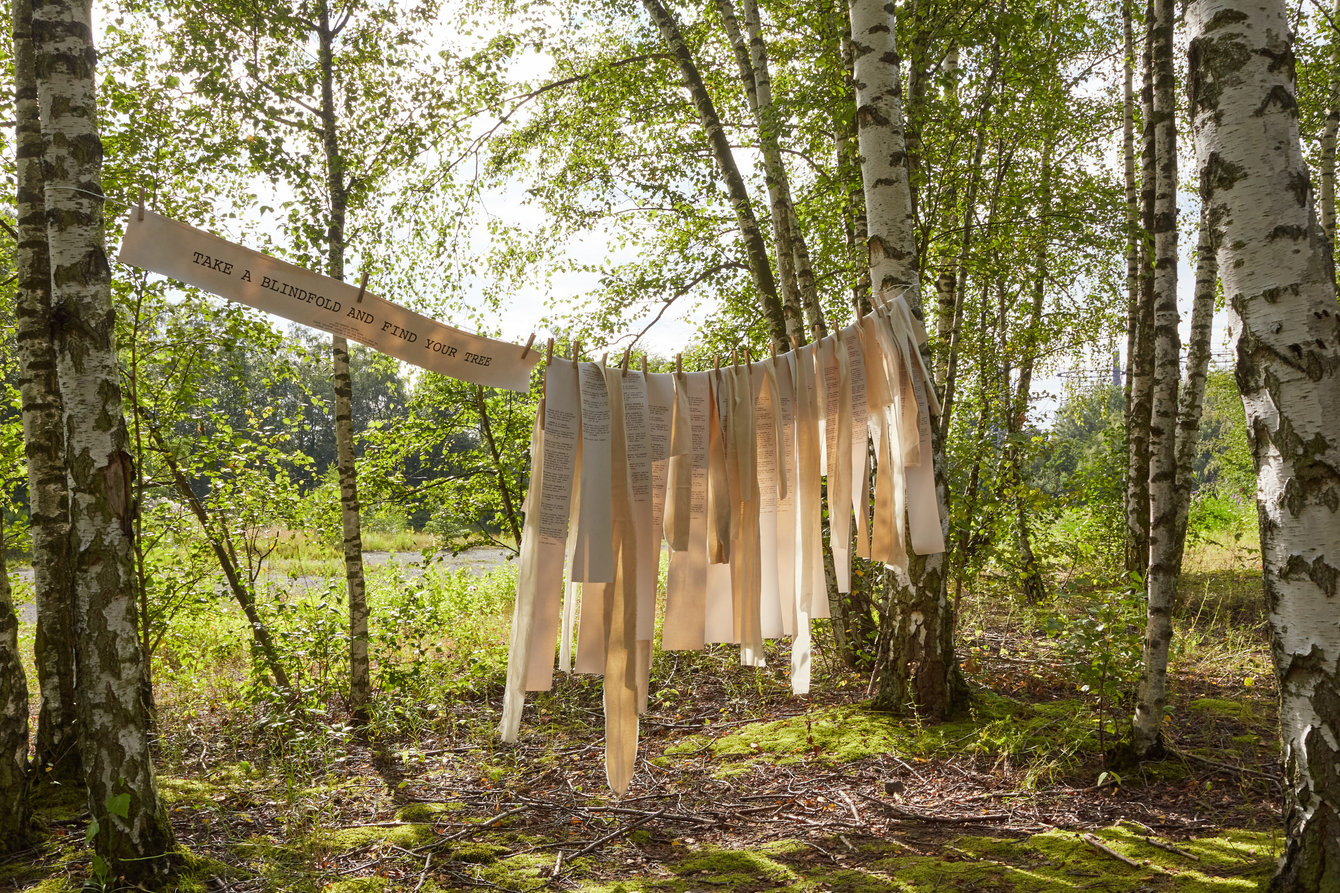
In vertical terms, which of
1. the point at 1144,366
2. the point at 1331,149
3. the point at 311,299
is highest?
the point at 1331,149

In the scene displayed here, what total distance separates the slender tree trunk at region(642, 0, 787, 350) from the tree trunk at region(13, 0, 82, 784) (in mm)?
3798

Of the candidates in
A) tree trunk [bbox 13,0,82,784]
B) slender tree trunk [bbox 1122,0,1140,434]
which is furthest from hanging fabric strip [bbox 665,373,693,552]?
slender tree trunk [bbox 1122,0,1140,434]

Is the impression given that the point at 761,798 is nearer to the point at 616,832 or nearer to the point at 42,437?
the point at 616,832

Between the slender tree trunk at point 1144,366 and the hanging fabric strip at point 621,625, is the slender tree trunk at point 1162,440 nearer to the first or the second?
the slender tree trunk at point 1144,366

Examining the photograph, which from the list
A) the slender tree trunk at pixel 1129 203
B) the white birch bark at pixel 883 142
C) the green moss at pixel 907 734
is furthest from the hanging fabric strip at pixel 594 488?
the slender tree trunk at pixel 1129 203

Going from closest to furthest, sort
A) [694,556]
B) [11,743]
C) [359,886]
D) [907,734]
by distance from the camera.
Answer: [694,556] → [359,886] → [11,743] → [907,734]

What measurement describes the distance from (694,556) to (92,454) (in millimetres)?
2144

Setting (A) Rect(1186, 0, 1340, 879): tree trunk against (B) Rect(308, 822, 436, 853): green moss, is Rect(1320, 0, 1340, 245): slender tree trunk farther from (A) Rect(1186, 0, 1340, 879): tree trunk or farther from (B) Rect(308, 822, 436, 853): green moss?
(B) Rect(308, 822, 436, 853): green moss

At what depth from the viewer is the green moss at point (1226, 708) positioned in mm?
4266

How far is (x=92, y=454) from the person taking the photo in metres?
2.78

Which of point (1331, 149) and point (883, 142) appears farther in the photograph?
point (1331, 149)

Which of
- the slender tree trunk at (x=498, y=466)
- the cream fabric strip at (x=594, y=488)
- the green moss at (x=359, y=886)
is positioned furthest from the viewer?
the slender tree trunk at (x=498, y=466)

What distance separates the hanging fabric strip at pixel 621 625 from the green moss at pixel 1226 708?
371cm

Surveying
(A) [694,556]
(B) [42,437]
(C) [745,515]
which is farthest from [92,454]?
(C) [745,515]
